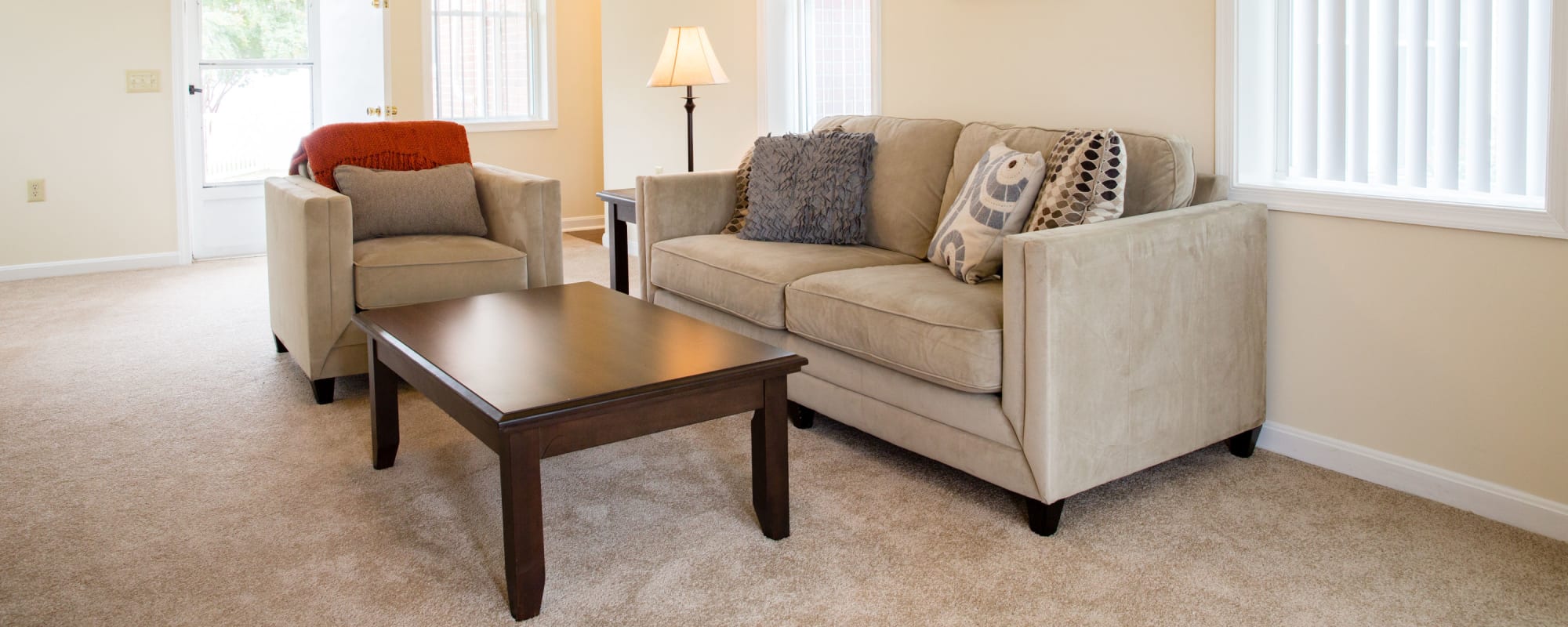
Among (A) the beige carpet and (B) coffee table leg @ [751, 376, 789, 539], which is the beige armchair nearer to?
(A) the beige carpet

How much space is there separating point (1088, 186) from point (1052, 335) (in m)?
0.55

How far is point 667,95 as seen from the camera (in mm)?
5969

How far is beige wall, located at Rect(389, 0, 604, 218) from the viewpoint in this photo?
7.16m

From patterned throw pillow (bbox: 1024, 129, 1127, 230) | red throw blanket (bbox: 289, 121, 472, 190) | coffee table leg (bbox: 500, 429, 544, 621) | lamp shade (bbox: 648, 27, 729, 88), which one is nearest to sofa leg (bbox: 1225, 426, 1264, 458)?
patterned throw pillow (bbox: 1024, 129, 1127, 230)

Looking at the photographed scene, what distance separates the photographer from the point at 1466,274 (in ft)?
8.48

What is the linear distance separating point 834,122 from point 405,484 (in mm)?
1991

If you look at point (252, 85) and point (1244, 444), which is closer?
point (1244, 444)

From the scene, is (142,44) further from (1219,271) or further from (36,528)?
(1219,271)

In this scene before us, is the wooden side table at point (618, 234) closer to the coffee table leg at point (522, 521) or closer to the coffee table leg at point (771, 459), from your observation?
the coffee table leg at point (771, 459)

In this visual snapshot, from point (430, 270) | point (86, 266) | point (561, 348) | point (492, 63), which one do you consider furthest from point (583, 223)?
point (561, 348)

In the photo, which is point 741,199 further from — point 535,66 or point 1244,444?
point 535,66

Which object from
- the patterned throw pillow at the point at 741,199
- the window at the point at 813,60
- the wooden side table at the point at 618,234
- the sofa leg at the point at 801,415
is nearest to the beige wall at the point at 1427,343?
the sofa leg at the point at 801,415

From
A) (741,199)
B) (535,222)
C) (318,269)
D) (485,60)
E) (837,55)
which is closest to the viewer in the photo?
(318,269)

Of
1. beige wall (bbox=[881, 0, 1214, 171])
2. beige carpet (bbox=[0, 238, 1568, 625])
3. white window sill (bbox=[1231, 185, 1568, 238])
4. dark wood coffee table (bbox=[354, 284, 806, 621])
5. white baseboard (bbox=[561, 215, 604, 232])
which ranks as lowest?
beige carpet (bbox=[0, 238, 1568, 625])
